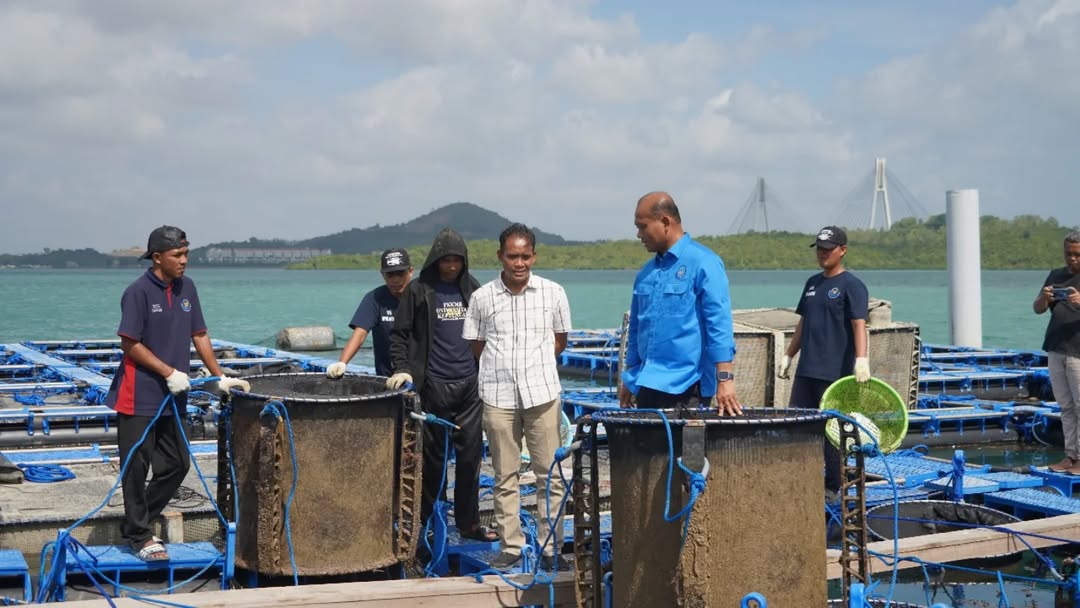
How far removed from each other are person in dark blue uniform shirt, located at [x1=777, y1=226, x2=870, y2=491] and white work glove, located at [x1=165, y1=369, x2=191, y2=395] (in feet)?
12.1

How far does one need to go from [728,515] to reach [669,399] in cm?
92

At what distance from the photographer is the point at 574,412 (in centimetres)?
1353

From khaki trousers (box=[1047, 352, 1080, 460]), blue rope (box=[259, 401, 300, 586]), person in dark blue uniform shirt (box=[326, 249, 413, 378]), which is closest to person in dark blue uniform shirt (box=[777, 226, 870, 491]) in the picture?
khaki trousers (box=[1047, 352, 1080, 460])

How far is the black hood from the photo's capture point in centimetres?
629

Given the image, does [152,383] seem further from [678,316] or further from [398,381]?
[678,316]

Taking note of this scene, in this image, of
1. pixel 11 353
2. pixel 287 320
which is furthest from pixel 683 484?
pixel 287 320

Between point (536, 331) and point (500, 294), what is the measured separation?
251 mm

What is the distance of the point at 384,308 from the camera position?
667cm

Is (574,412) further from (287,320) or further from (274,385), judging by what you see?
(287,320)

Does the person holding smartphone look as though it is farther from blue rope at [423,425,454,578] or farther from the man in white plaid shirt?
blue rope at [423,425,454,578]

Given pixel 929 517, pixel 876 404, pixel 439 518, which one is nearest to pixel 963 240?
pixel 929 517

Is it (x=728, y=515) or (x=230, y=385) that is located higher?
(x=230, y=385)

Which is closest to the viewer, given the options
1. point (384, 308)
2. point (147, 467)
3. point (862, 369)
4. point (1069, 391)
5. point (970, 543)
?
point (147, 467)

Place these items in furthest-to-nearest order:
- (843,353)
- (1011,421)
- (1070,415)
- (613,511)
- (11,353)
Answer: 1. (11,353)
2. (1011,421)
3. (1070,415)
4. (843,353)
5. (613,511)
